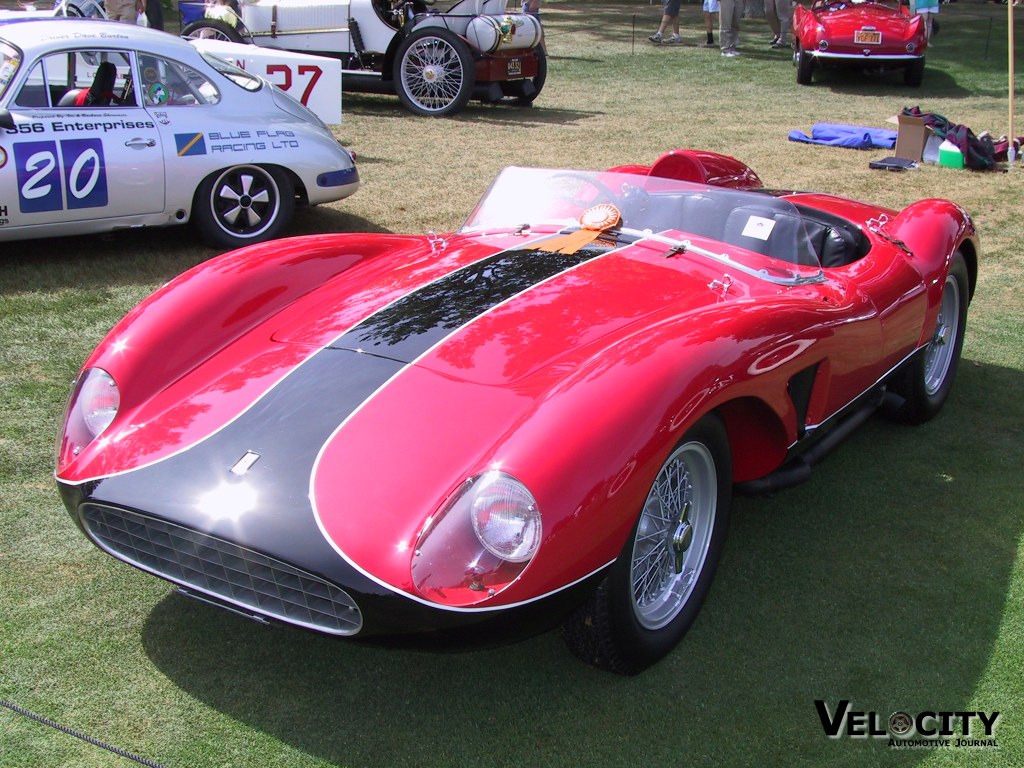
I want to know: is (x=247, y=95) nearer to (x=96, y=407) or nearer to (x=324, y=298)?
(x=324, y=298)

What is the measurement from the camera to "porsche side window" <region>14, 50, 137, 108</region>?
20.6 ft

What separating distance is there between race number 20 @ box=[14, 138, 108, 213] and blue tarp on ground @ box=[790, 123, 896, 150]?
7204mm

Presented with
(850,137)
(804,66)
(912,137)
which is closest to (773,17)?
(804,66)

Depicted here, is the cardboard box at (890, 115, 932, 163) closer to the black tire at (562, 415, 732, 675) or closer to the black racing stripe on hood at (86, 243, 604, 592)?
the black racing stripe on hood at (86, 243, 604, 592)

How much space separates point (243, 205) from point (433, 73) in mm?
5594

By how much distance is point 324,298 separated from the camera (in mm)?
3566

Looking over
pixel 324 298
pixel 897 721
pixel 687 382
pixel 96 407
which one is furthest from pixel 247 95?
pixel 897 721

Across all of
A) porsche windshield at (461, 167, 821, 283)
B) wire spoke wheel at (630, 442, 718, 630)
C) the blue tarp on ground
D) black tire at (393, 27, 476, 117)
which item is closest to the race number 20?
porsche windshield at (461, 167, 821, 283)

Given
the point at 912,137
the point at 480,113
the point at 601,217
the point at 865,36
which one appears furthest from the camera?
the point at 865,36

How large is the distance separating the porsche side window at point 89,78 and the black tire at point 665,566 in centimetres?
482

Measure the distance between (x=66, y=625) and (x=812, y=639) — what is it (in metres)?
2.13

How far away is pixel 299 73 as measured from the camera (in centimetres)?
906

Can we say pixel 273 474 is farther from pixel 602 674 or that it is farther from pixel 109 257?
pixel 109 257

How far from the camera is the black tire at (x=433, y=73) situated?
11.6 meters
